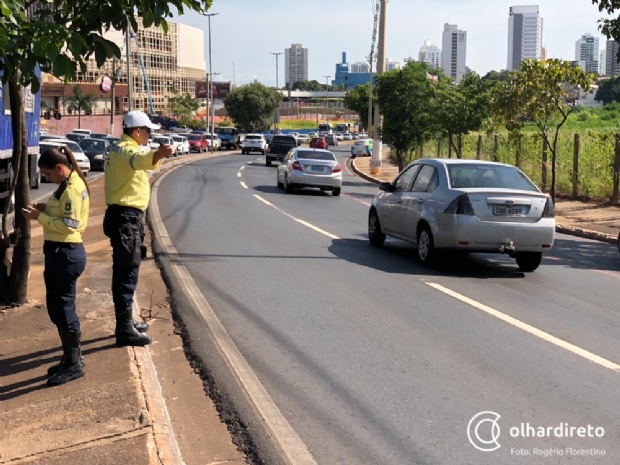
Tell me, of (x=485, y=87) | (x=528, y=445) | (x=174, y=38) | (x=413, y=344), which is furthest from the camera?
(x=174, y=38)

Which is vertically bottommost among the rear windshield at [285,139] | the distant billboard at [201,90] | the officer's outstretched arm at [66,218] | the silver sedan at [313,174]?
the silver sedan at [313,174]

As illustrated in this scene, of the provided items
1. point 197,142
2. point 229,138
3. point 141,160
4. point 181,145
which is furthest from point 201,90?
point 141,160

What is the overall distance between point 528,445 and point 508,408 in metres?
0.69

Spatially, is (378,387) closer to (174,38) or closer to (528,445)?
(528,445)

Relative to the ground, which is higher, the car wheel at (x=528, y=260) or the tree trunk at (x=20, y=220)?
the tree trunk at (x=20, y=220)

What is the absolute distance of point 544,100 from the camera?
2350 centimetres

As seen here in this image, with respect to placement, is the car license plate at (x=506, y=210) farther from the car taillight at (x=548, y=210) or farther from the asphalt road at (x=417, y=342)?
the asphalt road at (x=417, y=342)

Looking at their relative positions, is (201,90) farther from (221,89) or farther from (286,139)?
(286,139)

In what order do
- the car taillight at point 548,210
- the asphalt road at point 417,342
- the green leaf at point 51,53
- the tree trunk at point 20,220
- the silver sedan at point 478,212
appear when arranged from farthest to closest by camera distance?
the car taillight at point 548,210 < the silver sedan at point 478,212 < the tree trunk at point 20,220 < the green leaf at point 51,53 < the asphalt road at point 417,342

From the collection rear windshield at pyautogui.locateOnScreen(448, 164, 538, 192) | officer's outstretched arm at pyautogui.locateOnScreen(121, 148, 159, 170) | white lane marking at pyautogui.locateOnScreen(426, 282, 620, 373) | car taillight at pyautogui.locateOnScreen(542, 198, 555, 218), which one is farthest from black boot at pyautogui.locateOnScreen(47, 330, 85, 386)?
car taillight at pyautogui.locateOnScreen(542, 198, 555, 218)

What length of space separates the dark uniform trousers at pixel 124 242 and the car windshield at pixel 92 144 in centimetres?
3495

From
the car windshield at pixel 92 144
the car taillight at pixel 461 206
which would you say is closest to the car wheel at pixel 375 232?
the car taillight at pixel 461 206

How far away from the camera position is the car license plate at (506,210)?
11.6 metres

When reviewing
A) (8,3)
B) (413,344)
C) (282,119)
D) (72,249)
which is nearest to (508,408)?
(413,344)
